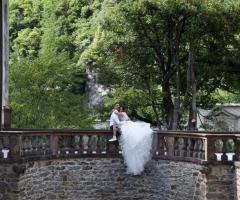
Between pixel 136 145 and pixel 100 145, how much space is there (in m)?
1.18

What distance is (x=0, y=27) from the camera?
2445cm

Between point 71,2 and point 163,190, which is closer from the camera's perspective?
point 163,190

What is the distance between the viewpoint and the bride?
62.6 ft

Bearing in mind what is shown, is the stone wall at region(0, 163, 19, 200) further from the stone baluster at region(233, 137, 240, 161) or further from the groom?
the stone baluster at region(233, 137, 240, 161)

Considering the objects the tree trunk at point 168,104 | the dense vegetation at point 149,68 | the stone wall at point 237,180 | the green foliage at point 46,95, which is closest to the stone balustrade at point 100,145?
the stone wall at point 237,180

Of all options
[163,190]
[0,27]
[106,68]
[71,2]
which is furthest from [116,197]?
[71,2]

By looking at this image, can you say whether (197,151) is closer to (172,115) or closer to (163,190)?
(163,190)

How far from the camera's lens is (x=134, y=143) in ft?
62.5

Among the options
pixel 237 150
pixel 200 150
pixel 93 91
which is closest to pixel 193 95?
pixel 200 150

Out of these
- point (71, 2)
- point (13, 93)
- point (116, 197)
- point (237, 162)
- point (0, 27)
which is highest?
point (71, 2)

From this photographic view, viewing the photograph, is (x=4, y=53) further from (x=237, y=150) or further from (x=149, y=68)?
(x=237, y=150)

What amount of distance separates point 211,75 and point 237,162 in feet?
42.8

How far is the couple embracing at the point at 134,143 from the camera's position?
19094 millimetres

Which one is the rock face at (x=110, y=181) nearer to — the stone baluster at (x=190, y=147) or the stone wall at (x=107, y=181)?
the stone wall at (x=107, y=181)
